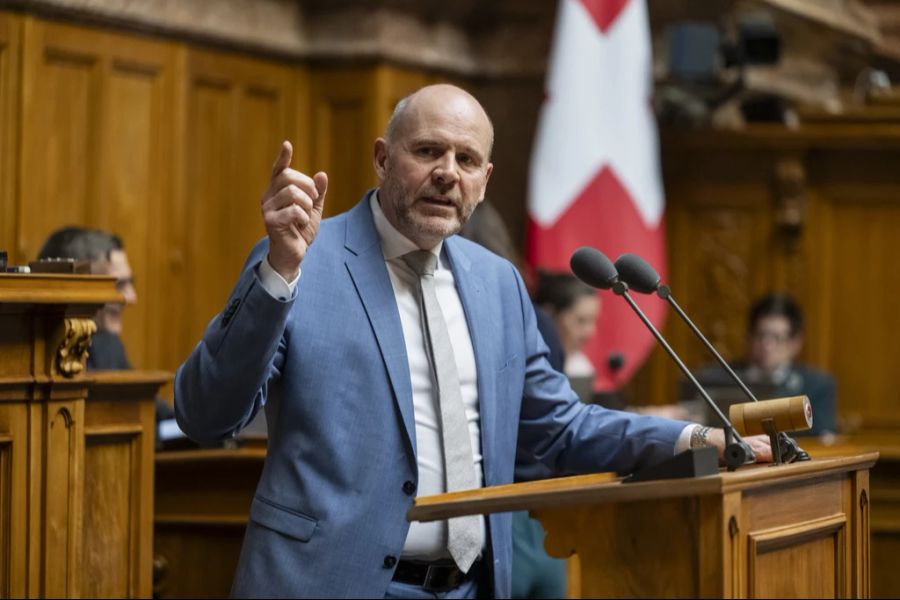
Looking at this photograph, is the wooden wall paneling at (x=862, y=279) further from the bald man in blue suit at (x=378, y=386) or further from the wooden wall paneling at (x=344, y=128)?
the bald man in blue suit at (x=378, y=386)

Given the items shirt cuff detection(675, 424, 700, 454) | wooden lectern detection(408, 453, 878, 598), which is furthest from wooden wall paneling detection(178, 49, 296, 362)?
wooden lectern detection(408, 453, 878, 598)

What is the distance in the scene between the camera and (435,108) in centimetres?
299

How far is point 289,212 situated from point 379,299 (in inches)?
15.7

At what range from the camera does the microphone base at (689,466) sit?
2461 millimetres

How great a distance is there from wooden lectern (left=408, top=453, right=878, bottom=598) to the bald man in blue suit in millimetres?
301

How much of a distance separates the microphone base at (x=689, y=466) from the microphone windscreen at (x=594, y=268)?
0.58 m

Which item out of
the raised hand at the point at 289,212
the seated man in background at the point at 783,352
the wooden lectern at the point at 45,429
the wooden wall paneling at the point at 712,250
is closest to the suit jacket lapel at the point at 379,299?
the raised hand at the point at 289,212

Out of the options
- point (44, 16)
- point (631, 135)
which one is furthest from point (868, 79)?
point (44, 16)

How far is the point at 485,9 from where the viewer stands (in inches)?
296

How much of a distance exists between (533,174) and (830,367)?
1918 mm

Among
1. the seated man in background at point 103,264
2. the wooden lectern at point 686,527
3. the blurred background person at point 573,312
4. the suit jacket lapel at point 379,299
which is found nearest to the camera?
the wooden lectern at point 686,527

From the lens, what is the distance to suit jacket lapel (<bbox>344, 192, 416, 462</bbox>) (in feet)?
9.40

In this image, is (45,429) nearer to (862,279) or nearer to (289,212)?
(289,212)

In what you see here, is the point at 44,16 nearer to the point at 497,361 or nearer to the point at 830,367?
the point at 497,361
